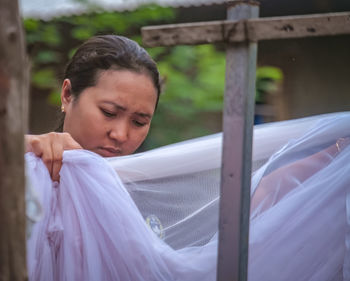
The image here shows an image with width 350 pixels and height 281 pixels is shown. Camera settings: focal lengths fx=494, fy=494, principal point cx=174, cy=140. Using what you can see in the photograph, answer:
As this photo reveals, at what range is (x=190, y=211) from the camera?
52.2 inches

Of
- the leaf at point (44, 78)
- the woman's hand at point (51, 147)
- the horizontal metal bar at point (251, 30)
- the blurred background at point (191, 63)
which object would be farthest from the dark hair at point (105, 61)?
the leaf at point (44, 78)

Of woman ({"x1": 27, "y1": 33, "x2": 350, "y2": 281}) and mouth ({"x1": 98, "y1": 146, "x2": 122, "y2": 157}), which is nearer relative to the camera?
woman ({"x1": 27, "y1": 33, "x2": 350, "y2": 281})

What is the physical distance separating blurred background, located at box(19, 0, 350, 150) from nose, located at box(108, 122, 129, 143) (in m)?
1.78

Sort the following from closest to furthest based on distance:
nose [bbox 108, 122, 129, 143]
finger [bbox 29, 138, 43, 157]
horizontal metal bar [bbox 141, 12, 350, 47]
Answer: horizontal metal bar [bbox 141, 12, 350, 47], finger [bbox 29, 138, 43, 157], nose [bbox 108, 122, 129, 143]

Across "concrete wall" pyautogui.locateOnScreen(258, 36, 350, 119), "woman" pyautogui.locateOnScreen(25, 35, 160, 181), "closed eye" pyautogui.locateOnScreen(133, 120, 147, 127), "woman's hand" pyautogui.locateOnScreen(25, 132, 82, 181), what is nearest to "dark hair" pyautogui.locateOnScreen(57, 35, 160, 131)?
"woman" pyautogui.locateOnScreen(25, 35, 160, 181)

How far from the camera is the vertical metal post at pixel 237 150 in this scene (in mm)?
826

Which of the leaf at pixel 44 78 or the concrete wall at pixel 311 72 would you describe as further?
the concrete wall at pixel 311 72

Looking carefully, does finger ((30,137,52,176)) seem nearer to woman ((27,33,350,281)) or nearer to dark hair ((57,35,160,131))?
woman ((27,33,350,281))

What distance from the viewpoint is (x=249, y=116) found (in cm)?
83

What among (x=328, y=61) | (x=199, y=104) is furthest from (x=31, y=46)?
(x=328, y=61)

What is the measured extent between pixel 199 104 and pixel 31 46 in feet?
5.02

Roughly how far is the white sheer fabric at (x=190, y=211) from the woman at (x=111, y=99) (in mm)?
173

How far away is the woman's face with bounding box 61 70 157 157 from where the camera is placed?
1463 mm

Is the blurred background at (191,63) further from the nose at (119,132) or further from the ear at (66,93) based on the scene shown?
the nose at (119,132)
